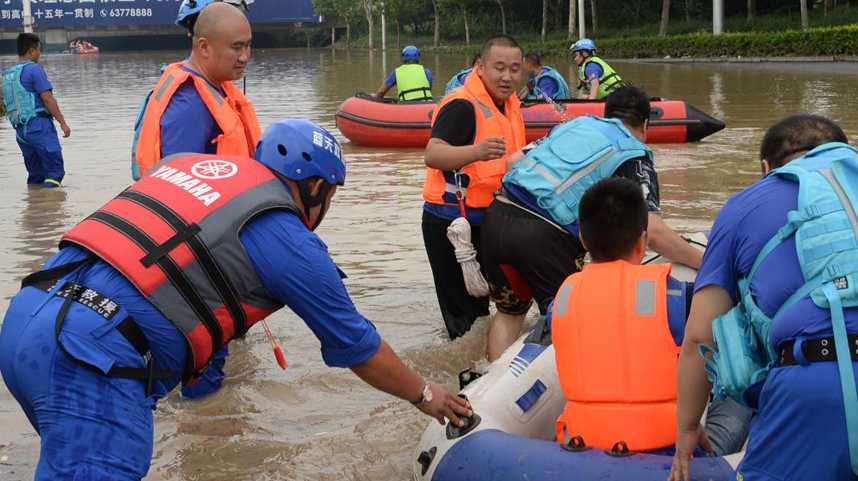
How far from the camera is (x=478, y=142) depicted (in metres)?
5.59

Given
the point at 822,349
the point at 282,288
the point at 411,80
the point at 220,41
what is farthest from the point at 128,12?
the point at 822,349

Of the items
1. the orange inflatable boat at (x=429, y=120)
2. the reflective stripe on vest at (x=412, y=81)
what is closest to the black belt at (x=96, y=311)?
the orange inflatable boat at (x=429, y=120)

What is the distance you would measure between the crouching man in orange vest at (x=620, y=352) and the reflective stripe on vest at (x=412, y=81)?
1166cm

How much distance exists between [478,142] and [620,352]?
2379 millimetres

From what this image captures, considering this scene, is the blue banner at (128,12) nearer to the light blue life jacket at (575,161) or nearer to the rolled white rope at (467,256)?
the rolled white rope at (467,256)

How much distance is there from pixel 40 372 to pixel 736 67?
28350 millimetres

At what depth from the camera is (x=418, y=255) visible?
27.1 ft

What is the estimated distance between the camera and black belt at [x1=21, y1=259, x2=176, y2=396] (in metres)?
2.91

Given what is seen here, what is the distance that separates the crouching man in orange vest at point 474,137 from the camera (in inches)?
218

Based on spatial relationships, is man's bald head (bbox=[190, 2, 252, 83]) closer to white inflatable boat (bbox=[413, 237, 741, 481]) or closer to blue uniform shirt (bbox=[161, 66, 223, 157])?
blue uniform shirt (bbox=[161, 66, 223, 157])

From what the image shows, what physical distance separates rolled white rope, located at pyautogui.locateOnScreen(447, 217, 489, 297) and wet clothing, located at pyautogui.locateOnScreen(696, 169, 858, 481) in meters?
2.90

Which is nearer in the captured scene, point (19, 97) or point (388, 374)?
point (388, 374)

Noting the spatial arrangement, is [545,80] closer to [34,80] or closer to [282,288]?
[34,80]

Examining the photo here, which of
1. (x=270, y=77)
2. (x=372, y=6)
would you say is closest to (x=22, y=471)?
(x=270, y=77)
